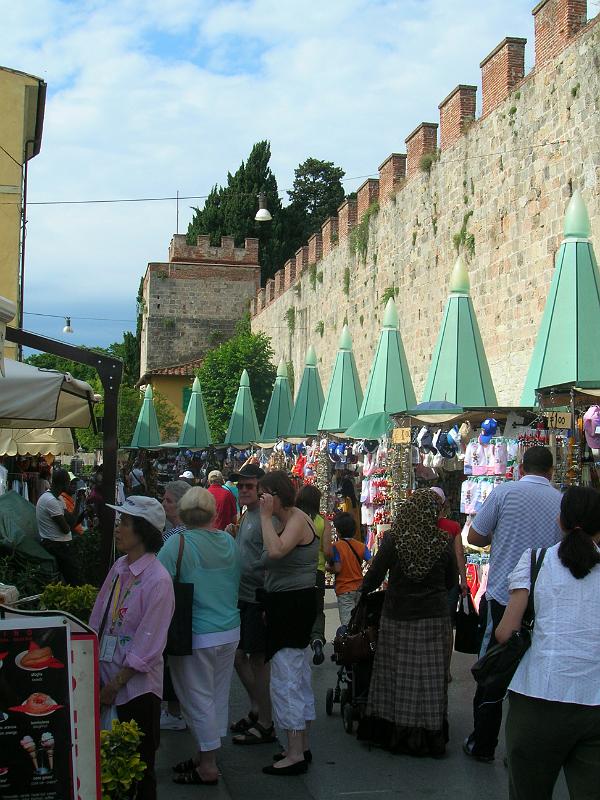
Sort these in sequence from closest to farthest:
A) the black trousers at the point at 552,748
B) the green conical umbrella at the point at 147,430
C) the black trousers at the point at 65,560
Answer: the black trousers at the point at 552,748
the black trousers at the point at 65,560
the green conical umbrella at the point at 147,430

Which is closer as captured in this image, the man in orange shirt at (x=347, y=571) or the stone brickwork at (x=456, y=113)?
the man in orange shirt at (x=347, y=571)

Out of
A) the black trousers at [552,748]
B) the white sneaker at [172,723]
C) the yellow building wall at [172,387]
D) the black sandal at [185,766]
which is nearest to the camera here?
the black trousers at [552,748]

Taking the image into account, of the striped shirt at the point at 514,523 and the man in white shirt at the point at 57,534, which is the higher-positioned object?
the striped shirt at the point at 514,523

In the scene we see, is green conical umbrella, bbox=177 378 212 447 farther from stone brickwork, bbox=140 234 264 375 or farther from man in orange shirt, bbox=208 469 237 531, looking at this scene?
stone brickwork, bbox=140 234 264 375

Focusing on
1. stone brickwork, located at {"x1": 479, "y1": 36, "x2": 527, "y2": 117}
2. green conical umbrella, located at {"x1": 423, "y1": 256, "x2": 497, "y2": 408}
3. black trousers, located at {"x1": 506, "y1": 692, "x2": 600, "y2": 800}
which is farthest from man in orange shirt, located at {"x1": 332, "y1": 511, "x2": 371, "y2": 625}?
stone brickwork, located at {"x1": 479, "y1": 36, "x2": 527, "y2": 117}

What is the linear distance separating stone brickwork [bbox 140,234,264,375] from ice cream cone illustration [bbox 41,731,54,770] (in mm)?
44052

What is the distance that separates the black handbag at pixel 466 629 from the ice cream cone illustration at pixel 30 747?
359 cm

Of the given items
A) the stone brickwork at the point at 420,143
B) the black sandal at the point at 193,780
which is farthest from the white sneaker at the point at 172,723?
the stone brickwork at the point at 420,143

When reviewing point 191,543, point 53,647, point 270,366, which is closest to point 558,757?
point 53,647

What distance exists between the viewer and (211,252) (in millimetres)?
48312

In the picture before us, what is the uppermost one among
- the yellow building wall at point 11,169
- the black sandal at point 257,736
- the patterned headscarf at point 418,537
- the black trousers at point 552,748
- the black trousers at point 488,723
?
the yellow building wall at point 11,169

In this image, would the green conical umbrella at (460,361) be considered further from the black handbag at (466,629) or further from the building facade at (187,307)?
the building facade at (187,307)

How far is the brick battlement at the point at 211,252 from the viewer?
1885 inches

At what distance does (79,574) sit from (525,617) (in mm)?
6253
